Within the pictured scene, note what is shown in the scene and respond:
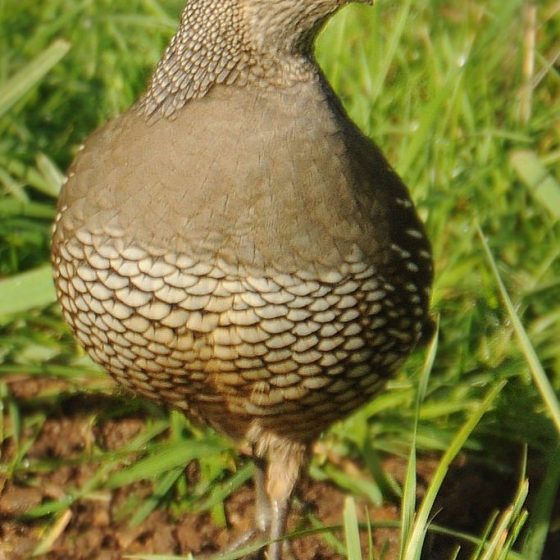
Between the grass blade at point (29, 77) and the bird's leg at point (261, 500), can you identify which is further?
the grass blade at point (29, 77)

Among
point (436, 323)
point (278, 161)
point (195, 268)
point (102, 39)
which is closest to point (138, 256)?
point (195, 268)

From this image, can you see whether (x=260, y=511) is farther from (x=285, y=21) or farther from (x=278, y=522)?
(x=285, y=21)

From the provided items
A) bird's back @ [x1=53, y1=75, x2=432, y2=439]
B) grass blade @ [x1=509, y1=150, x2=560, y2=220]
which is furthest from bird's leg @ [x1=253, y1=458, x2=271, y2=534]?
grass blade @ [x1=509, y1=150, x2=560, y2=220]

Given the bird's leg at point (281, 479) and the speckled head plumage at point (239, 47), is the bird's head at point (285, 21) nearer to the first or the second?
the speckled head plumage at point (239, 47)

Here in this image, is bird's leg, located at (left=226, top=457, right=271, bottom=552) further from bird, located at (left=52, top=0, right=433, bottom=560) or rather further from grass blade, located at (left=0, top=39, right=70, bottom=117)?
grass blade, located at (left=0, top=39, right=70, bottom=117)

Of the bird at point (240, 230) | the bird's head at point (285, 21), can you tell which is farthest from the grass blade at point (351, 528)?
the bird's head at point (285, 21)
